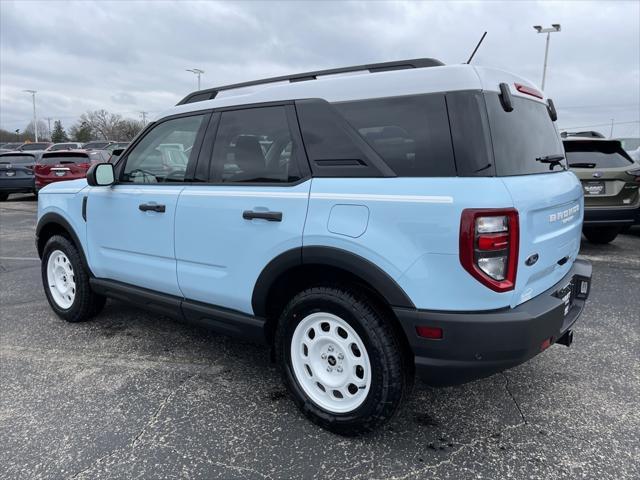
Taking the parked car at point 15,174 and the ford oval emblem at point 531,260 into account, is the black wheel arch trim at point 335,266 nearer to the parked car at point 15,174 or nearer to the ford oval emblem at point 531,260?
the ford oval emblem at point 531,260

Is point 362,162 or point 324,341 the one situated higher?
point 362,162

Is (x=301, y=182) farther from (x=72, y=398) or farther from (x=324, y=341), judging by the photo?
(x=72, y=398)

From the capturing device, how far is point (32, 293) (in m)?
5.32

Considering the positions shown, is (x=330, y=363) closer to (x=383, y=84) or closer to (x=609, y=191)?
(x=383, y=84)

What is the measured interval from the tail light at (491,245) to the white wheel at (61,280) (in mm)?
3512

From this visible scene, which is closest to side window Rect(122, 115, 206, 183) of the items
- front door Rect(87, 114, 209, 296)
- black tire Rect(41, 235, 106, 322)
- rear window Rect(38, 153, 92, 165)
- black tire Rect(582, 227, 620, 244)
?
front door Rect(87, 114, 209, 296)

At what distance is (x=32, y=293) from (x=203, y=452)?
3815mm

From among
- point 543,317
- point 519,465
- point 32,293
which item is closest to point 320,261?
point 543,317

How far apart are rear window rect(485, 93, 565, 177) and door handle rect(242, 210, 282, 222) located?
3.70ft

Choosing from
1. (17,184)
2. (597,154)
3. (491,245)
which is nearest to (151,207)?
(491,245)

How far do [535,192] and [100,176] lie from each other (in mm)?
2934

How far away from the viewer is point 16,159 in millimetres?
15133

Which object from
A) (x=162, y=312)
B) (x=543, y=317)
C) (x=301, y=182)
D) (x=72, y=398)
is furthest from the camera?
(x=162, y=312)

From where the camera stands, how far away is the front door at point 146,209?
329 cm
